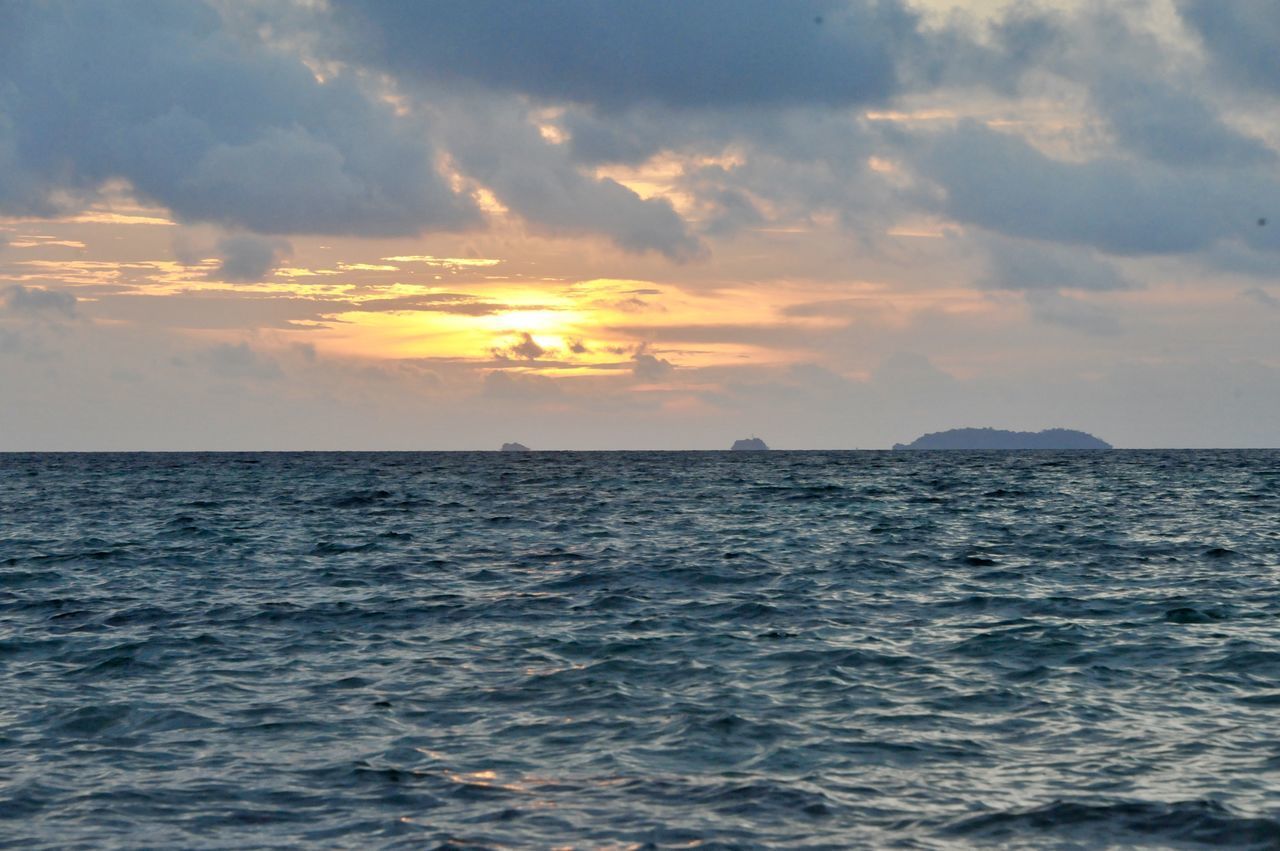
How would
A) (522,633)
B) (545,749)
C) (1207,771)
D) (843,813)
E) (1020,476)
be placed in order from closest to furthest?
(843,813)
(1207,771)
(545,749)
(522,633)
(1020,476)

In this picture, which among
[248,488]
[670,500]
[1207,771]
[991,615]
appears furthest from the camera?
[248,488]

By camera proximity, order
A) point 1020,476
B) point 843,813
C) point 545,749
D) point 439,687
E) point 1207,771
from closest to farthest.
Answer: point 843,813, point 1207,771, point 545,749, point 439,687, point 1020,476

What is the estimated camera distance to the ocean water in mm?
12336

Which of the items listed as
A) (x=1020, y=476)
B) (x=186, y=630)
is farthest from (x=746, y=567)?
(x=1020, y=476)

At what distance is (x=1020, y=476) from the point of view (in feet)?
348

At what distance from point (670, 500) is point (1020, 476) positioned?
4961 centimetres

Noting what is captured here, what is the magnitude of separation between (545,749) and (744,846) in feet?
13.5

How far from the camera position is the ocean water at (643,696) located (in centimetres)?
1234

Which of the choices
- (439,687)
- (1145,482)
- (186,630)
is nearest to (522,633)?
(439,687)

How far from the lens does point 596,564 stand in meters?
33.9

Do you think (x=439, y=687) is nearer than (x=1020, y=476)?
Yes

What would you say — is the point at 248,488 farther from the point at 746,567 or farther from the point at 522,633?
the point at 522,633

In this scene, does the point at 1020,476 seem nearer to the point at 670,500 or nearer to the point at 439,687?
the point at 670,500

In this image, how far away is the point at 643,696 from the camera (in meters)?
17.6
